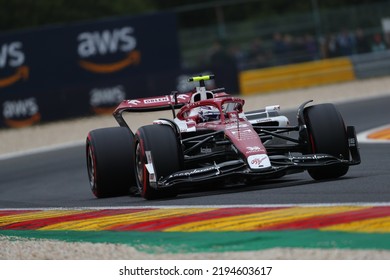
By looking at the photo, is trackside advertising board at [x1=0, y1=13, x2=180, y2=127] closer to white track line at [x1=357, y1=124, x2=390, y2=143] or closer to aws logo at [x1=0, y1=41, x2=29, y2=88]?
aws logo at [x1=0, y1=41, x2=29, y2=88]

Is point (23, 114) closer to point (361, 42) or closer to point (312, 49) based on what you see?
point (312, 49)

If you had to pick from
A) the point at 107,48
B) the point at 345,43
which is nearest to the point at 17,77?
the point at 107,48

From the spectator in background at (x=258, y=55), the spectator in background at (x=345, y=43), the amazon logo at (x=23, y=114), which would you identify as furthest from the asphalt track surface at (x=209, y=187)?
the spectator in background at (x=345, y=43)

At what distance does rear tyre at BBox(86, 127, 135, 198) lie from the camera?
1206cm

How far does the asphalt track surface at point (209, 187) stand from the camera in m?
9.83

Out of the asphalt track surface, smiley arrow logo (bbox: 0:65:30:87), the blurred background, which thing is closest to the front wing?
Result: the asphalt track surface

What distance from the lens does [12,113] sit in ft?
92.0

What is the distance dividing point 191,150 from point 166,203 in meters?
0.87

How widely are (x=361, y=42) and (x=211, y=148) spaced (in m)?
21.5

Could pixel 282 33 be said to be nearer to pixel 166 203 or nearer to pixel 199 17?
pixel 166 203

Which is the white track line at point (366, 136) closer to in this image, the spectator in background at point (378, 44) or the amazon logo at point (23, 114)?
the amazon logo at point (23, 114)

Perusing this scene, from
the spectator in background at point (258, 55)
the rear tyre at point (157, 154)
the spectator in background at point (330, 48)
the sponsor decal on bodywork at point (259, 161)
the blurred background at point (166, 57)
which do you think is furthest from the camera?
the spectator in background at point (330, 48)

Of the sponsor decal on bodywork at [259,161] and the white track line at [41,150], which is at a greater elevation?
the sponsor decal on bodywork at [259,161]

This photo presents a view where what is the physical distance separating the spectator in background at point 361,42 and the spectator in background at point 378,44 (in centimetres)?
19
